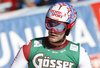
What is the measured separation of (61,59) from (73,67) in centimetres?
22

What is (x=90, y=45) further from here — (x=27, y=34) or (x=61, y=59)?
(x=61, y=59)

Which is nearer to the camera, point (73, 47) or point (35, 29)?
point (73, 47)

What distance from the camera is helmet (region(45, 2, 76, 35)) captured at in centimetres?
373

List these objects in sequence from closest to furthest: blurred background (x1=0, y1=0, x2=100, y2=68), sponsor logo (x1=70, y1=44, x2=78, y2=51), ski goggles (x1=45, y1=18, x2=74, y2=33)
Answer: ski goggles (x1=45, y1=18, x2=74, y2=33), sponsor logo (x1=70, y1=44, x2=78, y2=51), blurred background (x1=0, y1=0, x2=100, y2=68)

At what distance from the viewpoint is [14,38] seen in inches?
253

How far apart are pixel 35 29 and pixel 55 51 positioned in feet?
9.35

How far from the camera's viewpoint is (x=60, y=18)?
12.2 ft

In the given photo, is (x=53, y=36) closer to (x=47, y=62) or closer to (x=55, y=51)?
(x=55, y=51)

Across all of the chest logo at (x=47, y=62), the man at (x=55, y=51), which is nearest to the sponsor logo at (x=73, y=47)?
the man at (x=55, y=51)

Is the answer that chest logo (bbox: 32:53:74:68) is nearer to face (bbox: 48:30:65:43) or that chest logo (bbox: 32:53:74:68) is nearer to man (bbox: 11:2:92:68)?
man (bbox: 11:2:92:68)

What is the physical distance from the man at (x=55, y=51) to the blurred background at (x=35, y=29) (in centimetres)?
253

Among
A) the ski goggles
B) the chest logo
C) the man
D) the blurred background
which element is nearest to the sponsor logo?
the man

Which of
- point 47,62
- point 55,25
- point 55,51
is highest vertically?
point 55,25

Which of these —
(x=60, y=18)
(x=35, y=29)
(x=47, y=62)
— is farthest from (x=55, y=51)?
(x=35, y=29)
